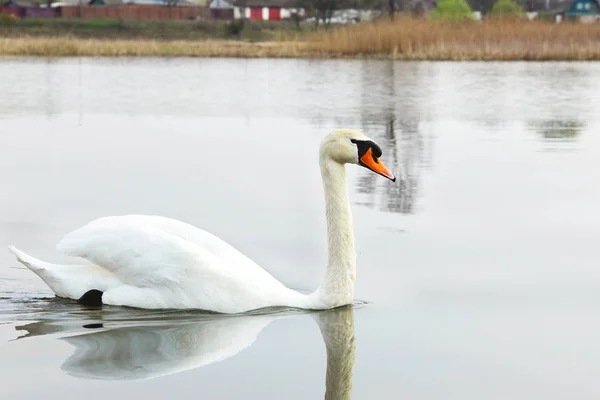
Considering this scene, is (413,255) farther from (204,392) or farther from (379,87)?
(379,87)

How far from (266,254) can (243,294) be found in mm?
1434

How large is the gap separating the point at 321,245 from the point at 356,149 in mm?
1712

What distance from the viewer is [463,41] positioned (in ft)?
110

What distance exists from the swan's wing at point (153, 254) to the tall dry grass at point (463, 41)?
87.3ft

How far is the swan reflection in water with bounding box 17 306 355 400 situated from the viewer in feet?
16.2

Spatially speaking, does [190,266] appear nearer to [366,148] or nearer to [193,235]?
[193,235]

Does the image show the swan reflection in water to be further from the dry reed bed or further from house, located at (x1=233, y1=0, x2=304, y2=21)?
house, located at (x1=233, y1=0, x2=304, y2=21)

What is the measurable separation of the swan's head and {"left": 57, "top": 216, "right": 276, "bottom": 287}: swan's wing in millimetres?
738

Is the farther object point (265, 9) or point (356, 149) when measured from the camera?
point (265, 9)

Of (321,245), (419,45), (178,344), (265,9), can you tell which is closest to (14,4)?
(265,9)

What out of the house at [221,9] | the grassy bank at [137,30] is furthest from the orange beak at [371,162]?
the house at [221,9]

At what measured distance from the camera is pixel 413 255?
7.41 meters

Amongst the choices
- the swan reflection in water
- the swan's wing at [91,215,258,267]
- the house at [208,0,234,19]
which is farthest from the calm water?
the house at [208,0,234,19]

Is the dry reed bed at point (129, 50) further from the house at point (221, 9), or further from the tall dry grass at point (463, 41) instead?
the house at point (221, 9)
